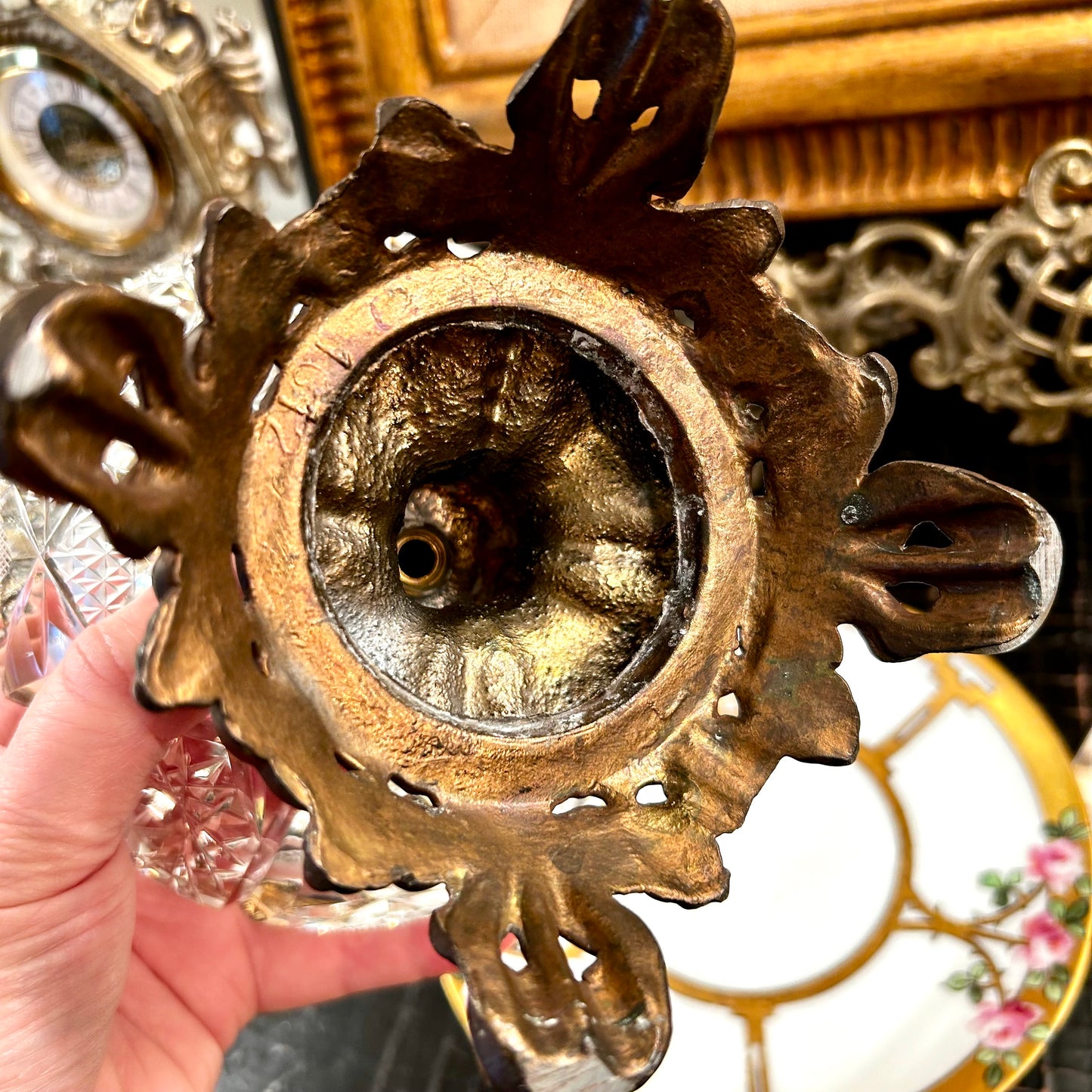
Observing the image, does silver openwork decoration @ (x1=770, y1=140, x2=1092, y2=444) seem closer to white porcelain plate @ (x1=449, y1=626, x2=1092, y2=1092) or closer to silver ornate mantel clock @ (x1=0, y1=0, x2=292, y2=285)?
white porcelain plate @ (x1=449, y1=626, x2=1092, y2=1092)

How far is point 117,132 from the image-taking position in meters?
1.10

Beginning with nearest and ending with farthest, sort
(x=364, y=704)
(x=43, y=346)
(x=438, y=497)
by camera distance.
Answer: (x=43, y=346)
(x=364, y=704)
(x=438, y=497)

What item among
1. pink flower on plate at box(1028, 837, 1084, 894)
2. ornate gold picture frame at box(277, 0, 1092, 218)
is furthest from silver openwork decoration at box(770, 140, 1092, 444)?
pink flower on plate at box(1028, 837, 1084, 894)

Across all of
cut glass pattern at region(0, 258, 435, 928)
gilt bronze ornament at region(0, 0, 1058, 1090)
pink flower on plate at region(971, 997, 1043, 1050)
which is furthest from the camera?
pink flower on plate at region(971, 997, 1043, 1050)

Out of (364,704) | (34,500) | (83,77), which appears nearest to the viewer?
(364,704)

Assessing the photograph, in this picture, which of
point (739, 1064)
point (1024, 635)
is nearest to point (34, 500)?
point (1024, 635)

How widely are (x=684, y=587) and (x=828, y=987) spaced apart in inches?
29.1

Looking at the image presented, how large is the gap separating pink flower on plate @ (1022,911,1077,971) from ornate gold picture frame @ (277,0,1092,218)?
800 millimetres

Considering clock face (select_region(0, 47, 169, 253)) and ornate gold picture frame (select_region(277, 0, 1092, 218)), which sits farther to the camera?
clock face (select_region(0, 47, 169, 253))

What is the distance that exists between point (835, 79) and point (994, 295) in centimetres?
29

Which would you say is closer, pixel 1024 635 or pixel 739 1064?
pixel 1024 635

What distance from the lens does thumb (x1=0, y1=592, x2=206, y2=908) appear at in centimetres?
45

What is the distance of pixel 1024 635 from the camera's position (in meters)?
0.42

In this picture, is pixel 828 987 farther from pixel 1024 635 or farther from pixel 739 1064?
pixel 1024 635
